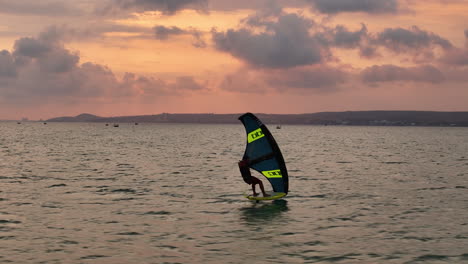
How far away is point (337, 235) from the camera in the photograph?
17109 mm

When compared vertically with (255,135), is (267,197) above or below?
below

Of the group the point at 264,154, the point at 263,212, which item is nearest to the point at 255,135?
the point at 264,154

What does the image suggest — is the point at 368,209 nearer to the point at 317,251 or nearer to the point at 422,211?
the point at 422,211

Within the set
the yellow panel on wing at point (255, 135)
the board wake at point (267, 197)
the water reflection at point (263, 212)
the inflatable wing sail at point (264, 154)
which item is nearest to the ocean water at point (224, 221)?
the water reflection at point (263, 212)

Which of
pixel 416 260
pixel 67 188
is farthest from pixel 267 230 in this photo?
pixel 67 188

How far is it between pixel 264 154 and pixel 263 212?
365 cm

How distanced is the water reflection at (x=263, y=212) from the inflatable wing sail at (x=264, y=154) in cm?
108

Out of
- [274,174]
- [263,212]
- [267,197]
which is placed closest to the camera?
[263,212]

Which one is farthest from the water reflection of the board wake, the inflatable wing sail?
the inflatable wing sail

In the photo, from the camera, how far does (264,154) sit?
23984 mm

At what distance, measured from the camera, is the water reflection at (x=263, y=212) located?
19695 mm

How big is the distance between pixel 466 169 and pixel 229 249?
36985mm

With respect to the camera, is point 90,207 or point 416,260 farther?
point 90,207

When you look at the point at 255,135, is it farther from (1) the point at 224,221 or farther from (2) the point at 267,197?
(1) the point at 224,221
